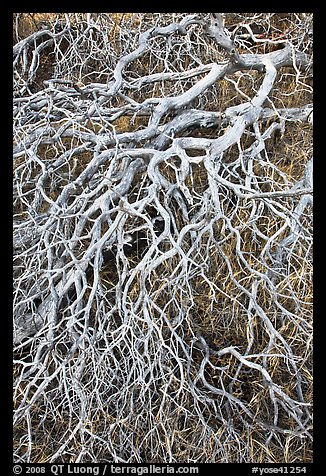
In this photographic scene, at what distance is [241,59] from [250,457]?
1234 mm

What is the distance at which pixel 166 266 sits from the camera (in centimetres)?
177

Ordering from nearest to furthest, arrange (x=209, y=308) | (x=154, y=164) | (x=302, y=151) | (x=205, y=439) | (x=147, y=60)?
(x=205, y=439), (x=154, y=164), (x=209, y=308), (x=302, y=151), (x=147, y=60)

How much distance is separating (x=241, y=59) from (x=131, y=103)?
1.28 feet

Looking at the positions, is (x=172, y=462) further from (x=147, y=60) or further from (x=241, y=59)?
(x=147, y=60)

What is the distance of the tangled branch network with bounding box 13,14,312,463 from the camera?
1.58 m

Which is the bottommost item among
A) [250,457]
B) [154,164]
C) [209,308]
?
[250,457]

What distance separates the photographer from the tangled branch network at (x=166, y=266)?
5.19 ft

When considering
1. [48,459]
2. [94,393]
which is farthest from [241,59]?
[48,459]

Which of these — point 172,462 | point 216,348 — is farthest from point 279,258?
point 172,462

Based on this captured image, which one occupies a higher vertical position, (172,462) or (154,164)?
(154,164)

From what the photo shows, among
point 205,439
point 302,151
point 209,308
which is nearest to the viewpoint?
point 205,439

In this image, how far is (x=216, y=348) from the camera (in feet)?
6.15

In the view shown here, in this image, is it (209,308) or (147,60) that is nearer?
(209,308)

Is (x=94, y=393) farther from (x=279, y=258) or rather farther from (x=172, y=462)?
(x=279, y=258)
